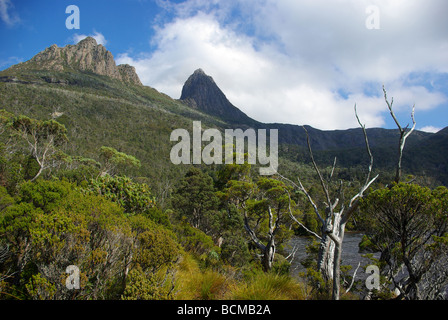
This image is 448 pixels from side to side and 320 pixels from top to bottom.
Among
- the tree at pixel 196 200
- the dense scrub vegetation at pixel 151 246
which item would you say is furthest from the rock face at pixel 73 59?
the dense scrub vegetation at pixel 151 246

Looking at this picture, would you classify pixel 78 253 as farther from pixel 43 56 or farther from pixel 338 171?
pixel 43 56

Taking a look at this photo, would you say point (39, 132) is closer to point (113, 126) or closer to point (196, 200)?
point (196, 200)

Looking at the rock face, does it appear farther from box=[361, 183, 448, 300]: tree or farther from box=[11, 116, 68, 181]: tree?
box=[361, 183, 448, 300]: tree

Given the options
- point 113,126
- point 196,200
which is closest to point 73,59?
point 113,126

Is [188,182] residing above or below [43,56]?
below

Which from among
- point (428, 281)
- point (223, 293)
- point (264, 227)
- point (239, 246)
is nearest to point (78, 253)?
point (223, 293)

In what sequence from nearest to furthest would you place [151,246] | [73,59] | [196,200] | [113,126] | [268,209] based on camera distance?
[151,246], [268,209], [196,200], [113,126], [73,59]

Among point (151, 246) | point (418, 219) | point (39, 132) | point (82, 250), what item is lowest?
point (151, 246)

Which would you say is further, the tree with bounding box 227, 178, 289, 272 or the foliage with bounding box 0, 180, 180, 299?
the tree with bounding box 227, 178, 289, 272

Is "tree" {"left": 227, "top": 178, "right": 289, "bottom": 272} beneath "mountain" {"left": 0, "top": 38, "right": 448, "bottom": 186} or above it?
beneath

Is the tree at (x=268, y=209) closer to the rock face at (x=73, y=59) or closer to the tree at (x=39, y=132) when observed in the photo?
the tree at (x=39, y=132)

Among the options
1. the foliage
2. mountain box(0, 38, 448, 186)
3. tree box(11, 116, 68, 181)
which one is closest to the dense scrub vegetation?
the foliage
